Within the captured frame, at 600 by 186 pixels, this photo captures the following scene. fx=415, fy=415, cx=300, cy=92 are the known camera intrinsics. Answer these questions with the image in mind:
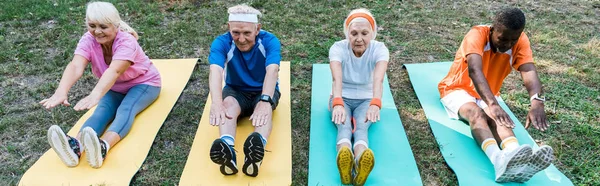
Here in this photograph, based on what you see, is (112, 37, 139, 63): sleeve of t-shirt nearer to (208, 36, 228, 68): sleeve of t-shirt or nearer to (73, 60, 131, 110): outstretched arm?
(73, 60, 131, 110): outstretched arm

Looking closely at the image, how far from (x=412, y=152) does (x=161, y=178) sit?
80.4 inches

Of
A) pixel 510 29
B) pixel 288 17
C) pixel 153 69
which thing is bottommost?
pixel 288 17

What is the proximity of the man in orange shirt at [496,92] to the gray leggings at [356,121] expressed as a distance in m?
0.88

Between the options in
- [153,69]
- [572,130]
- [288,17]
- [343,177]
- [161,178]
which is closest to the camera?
[343,177]

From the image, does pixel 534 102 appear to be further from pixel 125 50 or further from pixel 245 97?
pixel 125 50

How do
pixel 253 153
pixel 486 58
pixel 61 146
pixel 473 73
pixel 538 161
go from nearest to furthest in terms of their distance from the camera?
pixel 538 161, pixel 253 153, pixel 61 146, pixel 473 73, pixel 486 58

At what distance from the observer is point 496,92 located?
3.90 metres

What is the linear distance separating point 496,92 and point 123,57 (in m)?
3.35

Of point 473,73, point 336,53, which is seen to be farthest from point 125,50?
point 473,73

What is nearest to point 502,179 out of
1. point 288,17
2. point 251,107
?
point 251,107

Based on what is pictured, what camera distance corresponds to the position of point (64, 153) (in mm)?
3137

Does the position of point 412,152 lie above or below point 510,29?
below

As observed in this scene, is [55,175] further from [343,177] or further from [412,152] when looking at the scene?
[412,152]

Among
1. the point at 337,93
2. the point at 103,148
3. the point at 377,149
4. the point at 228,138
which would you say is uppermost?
the point at 337,93
